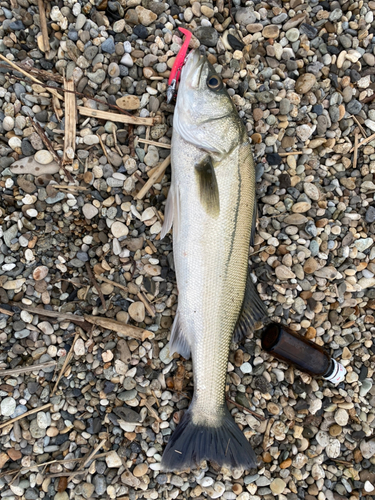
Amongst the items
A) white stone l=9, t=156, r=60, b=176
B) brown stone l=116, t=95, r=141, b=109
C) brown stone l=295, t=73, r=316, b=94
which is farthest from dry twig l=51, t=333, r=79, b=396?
brown stone l=295, t=73, r=316, b=94

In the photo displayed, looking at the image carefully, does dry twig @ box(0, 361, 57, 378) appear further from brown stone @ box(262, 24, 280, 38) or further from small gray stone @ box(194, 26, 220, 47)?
brown stone @ box(262, 24, 280, 38)

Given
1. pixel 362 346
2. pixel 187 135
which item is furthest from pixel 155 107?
pixel 362 346

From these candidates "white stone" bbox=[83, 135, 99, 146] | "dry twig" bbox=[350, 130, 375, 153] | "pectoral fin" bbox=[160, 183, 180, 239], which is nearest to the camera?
"pectoral fin" bbox=[160, 183, 180, 239]

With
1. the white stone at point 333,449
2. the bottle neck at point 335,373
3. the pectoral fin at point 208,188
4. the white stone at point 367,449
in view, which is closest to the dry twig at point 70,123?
the pectoral fin at point 208,188

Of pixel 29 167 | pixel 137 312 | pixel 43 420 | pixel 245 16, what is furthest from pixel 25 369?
pixel 245 16

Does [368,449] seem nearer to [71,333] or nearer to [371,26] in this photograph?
[71,333]

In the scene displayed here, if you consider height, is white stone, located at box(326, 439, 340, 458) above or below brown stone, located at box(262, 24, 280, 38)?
below
